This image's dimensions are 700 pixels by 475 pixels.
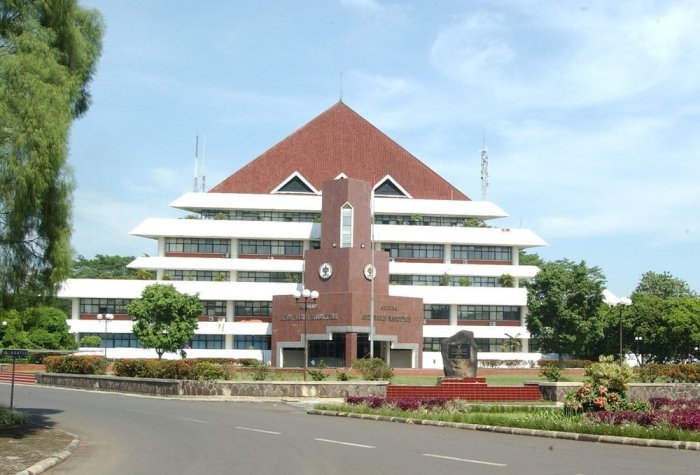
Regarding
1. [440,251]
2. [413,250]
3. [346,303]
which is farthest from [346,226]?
[440,251]

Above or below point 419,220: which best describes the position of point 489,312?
below

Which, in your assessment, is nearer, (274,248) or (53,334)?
(53,334)

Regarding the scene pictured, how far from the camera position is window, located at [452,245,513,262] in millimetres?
75625

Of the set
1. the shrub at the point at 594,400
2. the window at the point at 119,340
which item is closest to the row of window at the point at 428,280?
the window at the point at 119,340

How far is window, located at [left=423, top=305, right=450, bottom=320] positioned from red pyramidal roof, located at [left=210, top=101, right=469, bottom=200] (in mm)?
10957

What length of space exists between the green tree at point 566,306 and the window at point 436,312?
8978 millimetres

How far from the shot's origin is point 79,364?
133 ft

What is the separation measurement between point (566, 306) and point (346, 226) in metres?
17.0

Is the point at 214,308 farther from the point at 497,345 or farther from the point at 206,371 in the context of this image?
the point at 206,371

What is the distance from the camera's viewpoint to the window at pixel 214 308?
71.6m

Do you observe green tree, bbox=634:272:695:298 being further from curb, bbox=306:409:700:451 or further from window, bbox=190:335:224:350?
curb, bbox=306:409:700:451

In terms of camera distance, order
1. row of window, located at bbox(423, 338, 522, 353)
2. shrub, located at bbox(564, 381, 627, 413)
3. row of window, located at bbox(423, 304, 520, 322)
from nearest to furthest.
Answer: shrub, located at bbox(564, 381, 627, 413) < row of window, located at bbox(423, 338, 522, 353) < row of window, located at bbox(423, 304, 520, 322)

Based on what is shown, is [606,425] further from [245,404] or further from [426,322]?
[426,322]

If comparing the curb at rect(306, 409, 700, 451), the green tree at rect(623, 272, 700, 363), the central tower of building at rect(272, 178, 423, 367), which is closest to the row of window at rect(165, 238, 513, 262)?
the central tower of building at rect(272, 178, 423, 367)
